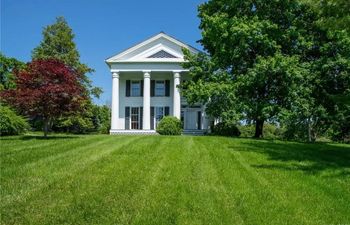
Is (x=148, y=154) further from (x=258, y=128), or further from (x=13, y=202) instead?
(x=258, y=128)

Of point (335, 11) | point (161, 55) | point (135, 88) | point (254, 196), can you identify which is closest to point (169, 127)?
point (161, 55)

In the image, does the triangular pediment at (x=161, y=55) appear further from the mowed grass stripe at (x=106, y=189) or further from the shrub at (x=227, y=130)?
the mowed grass stripe at (x=106, y=189)

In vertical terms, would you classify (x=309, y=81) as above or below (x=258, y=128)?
above

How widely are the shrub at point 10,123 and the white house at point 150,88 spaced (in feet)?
44.8

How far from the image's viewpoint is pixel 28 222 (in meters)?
5.27

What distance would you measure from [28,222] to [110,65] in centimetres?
3142

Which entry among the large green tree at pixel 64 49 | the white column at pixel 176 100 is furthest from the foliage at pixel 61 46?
the white column at pixel 176 100

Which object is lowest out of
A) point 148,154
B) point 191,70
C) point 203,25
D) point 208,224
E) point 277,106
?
point 208,224

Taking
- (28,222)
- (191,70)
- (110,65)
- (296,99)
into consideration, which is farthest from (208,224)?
(110,65)

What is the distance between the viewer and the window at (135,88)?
123 ft

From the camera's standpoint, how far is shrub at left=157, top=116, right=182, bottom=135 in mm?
30094

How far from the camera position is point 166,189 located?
7227mm

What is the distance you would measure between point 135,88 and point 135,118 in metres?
2.64

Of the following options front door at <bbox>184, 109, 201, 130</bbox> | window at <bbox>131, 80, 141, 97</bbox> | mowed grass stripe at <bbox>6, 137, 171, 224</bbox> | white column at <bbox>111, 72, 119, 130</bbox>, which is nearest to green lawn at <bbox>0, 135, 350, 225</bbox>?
mowed grass stripe at <bbox>6, 137, 171, 224</bbox>
